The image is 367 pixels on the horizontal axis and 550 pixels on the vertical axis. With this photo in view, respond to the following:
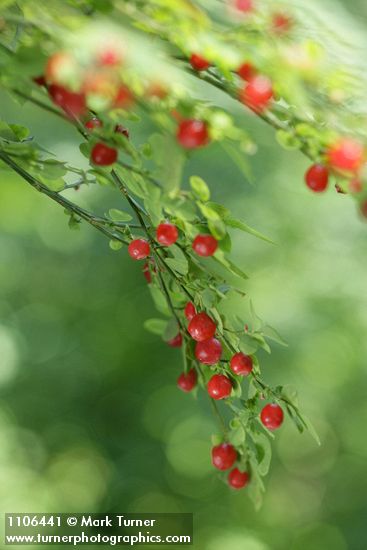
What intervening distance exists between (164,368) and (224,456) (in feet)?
5.39

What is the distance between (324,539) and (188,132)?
230cm

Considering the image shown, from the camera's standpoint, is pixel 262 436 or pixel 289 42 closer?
pixel 289 42

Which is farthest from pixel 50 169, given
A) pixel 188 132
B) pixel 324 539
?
pixel 324 539

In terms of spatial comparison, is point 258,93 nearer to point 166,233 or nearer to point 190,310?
point 166,233

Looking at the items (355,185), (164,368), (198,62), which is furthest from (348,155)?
(164,368)

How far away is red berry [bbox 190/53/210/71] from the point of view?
580mm

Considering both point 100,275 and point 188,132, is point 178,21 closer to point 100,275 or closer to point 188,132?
point 188,132

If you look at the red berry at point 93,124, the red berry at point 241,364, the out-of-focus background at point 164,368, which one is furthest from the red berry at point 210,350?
the out-of-focus background at point 164,368

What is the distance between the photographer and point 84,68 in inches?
18.7

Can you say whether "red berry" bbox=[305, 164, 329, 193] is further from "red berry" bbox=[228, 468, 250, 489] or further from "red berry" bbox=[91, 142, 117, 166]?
"red berry" bbox=[228, 468, 250, 489]

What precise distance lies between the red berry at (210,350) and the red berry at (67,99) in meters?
0.29

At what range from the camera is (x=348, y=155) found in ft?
1.75

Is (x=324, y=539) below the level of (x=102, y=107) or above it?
below

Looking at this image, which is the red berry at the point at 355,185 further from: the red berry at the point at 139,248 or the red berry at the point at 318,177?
the red berry at the point at 139,248
